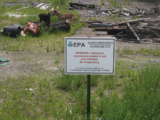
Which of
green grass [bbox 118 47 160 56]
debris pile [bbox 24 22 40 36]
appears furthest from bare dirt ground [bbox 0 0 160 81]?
debris pile [bbox 24 22 40 36]

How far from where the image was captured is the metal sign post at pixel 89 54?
159 inches

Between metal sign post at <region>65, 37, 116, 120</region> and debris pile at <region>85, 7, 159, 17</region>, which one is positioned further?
debris pile at <region>85, 7, 159, 17</region>

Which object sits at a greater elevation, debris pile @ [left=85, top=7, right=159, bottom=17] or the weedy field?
the weedy field

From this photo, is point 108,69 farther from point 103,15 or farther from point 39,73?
point 103,15

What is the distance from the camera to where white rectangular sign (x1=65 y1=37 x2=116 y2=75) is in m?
4.05

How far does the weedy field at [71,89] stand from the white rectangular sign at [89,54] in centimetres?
74

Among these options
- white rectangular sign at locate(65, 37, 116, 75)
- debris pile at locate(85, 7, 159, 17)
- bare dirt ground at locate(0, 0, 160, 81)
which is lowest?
debris pile at locate(85, 7, 159, 17)

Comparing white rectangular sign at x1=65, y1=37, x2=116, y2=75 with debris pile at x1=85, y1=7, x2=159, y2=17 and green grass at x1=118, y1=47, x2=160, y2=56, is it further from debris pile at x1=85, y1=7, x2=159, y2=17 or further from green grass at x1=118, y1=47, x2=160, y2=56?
debris pile at x1=85, y1=7, x2=159, y2=17

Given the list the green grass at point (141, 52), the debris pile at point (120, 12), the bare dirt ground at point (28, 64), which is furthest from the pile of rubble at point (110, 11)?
the bare dirt ground at point (28, 64)

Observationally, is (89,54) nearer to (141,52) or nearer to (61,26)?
(141,52)

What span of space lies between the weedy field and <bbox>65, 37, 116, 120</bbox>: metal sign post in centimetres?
74

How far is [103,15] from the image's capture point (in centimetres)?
2002

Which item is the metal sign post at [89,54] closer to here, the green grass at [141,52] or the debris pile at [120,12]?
the green grass at [141,52]

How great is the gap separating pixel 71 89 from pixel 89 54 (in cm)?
201
